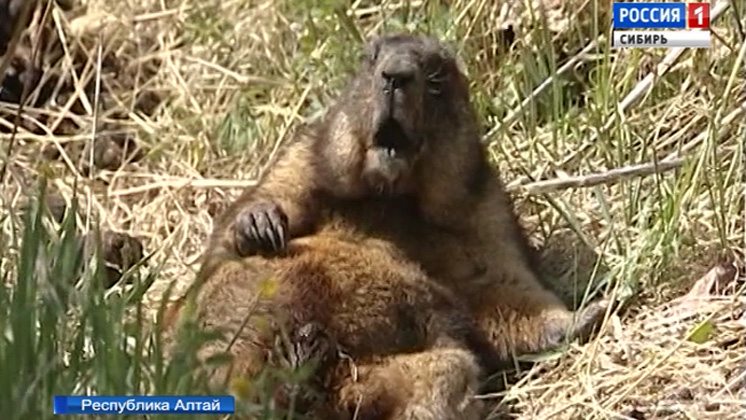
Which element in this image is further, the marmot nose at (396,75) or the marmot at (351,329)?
the marmot nose at (396,75)

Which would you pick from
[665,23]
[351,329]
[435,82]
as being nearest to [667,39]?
[665,23]

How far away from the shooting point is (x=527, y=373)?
12.0ft

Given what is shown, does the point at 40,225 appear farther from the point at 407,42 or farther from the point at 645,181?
the point at 645,181

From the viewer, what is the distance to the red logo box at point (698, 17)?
153 inches

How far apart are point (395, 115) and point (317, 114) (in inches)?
38.2

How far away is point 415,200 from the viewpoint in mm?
3715

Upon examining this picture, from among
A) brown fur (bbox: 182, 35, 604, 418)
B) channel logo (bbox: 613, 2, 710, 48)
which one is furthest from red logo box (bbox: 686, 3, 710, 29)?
brown fur (bbox: 182, 35, 604, 418)

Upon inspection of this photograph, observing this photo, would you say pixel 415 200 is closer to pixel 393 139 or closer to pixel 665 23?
pixel 393 139

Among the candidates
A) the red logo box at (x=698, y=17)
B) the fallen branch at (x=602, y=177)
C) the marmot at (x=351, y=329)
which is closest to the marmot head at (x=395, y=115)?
the marmot at (x=351, y=329)

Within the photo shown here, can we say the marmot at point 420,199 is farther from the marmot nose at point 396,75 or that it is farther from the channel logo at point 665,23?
the channel logo at point 665,23

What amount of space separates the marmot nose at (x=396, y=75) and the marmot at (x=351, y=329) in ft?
1.04

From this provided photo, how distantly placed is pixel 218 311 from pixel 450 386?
17.7 inches

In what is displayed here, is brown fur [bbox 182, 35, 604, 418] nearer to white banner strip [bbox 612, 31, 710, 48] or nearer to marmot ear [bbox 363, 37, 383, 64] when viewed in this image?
marmot ear [bbox 363, 37, 383, 64]

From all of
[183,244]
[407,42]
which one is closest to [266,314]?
[407,42]
